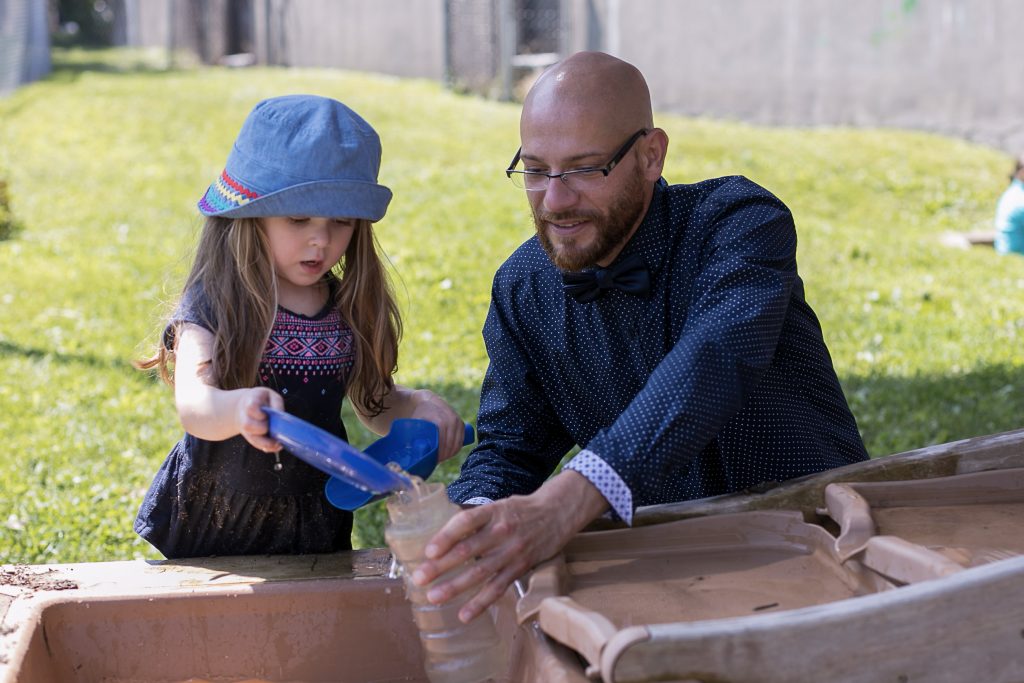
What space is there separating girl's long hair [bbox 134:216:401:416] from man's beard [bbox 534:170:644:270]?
14.3 inches

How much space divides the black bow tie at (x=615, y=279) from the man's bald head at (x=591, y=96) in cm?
28

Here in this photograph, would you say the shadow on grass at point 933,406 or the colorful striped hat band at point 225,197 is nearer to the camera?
the colorful striped hat band at point 225,197

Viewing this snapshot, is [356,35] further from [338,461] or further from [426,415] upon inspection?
[338,461]

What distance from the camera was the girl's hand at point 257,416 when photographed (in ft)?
5.94

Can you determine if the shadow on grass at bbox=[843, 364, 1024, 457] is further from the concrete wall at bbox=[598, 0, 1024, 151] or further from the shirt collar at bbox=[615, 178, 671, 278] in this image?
the concrete wall at bbox=[598, 0, 1024, 151]

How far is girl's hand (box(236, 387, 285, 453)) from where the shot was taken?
1812 millimetres

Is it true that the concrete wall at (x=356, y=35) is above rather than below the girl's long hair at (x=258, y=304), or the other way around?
below

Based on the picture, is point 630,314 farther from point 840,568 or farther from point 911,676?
point 911,676

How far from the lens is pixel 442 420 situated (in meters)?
2.34

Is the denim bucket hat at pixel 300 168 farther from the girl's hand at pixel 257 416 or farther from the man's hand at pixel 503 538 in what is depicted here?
the man's hand at pixel 503 538

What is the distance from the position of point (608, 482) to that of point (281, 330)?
81cm

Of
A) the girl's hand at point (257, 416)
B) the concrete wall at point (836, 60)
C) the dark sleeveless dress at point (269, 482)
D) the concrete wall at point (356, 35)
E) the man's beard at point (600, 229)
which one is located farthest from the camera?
the concrete wall at point (356, 35)

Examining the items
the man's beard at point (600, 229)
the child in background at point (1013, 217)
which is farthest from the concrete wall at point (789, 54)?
the man's beard at point (600, 229)

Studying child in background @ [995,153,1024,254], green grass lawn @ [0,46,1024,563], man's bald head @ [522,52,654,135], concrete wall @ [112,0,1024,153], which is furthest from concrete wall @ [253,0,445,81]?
man's bald head @ [522,52,654,135]
